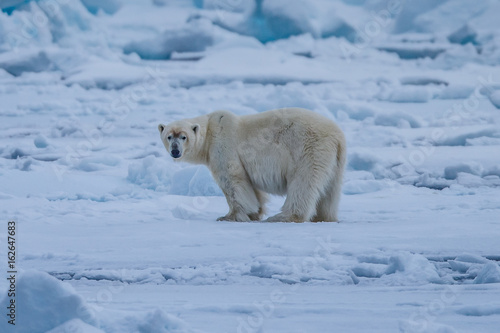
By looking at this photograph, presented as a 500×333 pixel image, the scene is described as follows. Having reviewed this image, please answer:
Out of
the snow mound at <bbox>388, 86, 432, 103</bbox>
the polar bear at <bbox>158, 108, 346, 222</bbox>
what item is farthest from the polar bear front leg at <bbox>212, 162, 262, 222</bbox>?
the snow mound at <bbox>388, 86, 432, 103</bbox>

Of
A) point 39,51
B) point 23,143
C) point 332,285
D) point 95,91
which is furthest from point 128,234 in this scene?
point 39,51

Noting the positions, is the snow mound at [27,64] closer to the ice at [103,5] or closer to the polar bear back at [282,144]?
the ice at [103,5]

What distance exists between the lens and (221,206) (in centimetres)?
449

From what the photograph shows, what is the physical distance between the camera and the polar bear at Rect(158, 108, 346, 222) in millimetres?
3619

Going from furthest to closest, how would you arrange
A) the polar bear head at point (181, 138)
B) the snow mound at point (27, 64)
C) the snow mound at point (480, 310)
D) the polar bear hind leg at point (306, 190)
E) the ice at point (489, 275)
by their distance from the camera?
the snow mound at point (27, 64), the polar bear head at point (181, 138), the polar bear hind leg at point (306, 190), the ice at point (489, 275), the snow mound at point (480, 310)

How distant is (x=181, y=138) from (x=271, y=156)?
1.88 ft

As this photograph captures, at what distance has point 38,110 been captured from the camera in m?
10.6

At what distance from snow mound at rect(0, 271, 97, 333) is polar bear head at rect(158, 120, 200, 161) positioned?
2.17 meters

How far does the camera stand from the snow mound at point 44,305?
Result: 1644mm

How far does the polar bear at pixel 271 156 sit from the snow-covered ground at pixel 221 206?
0.81 feet

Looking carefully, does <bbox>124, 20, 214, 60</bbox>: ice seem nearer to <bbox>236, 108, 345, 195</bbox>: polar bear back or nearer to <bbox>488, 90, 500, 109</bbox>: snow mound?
<bbox>488, 90, 500, 109</bbox>: snow mound

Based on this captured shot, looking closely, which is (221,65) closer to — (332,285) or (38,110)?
(38,110)

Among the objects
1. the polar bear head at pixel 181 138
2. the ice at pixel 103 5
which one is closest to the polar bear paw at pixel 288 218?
the polar bear head at pixel 181 138

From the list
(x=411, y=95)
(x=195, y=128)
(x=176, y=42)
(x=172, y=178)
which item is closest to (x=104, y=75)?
(x=176, y=42)
